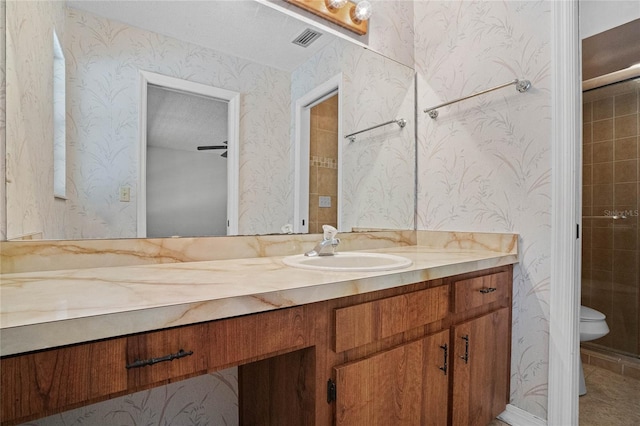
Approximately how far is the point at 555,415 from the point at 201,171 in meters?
1.75

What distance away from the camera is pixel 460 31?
5.79 feet

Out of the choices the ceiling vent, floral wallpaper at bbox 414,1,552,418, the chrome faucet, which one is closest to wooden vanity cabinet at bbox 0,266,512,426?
floral wallpaper at bbox 414,1,552,418

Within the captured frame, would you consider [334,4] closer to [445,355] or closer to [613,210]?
[445,355]

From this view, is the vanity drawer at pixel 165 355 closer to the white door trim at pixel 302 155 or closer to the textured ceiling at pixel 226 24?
the white door trim at pixel 302 155

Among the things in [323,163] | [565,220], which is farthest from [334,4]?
[565,220]

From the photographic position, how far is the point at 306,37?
4.98ft

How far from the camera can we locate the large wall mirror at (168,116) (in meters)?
0.98

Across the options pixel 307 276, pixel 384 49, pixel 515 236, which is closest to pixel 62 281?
pixel 307 276

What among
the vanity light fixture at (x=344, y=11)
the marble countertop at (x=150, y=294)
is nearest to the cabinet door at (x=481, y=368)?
the marble countertop at (x=150, y=294)

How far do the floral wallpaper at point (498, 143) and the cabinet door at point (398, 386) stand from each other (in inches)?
22.5

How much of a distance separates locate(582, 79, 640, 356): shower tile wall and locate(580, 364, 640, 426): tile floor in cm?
42

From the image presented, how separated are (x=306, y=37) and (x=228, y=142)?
2.15 feet

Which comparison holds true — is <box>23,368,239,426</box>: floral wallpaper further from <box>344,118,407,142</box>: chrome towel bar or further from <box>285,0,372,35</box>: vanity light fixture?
<box>285,0,372,35</box>: vanity light fixture

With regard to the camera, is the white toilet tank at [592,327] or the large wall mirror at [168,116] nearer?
the large wall mirror at [168,116]
